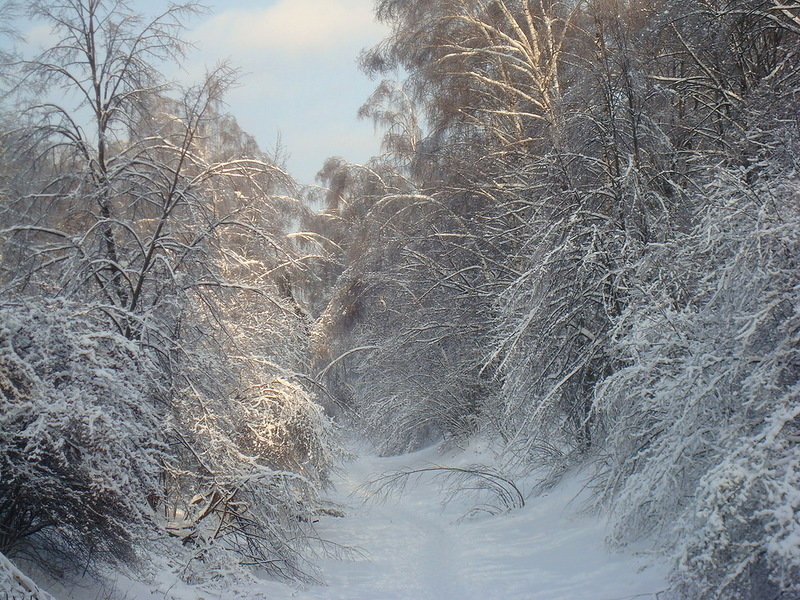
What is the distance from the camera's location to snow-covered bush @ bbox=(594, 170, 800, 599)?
4121mm

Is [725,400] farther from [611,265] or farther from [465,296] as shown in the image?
[465,296]

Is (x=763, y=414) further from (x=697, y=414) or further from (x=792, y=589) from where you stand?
(x=792, y=589)

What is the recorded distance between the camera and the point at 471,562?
27.9ft

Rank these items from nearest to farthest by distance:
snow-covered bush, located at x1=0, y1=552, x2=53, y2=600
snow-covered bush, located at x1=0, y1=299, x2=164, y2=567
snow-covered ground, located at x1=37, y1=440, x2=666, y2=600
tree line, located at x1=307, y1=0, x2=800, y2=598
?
snow-covered bush, located at x1=0, y1=552, x2=53, y2=600, tree line, located at x1=307, y1=0, x2=800, y2=598, snow-covered bush, located at x1=0, y1=299, x2=164, y2=567, snow-covered ground, located at x1=37, y1=440, x2=666, y2=600

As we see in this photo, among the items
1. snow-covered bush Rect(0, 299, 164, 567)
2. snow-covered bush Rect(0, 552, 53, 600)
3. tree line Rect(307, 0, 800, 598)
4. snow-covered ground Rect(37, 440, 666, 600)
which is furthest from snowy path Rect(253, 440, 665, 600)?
snow-covered bush Rect(0, 552, 53, 600)

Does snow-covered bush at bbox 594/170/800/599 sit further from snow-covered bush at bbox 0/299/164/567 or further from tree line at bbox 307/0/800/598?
snow-covered bush at bbox 0/299/164/567

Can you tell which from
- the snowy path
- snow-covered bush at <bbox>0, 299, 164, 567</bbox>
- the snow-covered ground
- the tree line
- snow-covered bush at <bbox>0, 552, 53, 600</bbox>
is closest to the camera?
snow-covered bush at <bbox>0, 552, 53, 600</bbox>

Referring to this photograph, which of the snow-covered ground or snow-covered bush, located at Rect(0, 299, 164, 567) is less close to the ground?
snow-covered bush, located at Rect(0, 299, 164, 567)

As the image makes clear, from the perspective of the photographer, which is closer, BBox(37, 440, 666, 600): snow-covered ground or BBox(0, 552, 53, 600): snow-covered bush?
BBox(0, 552, 53, 600): snow-covered bush

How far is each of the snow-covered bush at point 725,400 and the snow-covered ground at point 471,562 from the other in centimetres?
59

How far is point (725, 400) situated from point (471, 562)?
4512 millimetres

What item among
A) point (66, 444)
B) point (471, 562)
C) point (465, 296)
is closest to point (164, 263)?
point (66, 444)

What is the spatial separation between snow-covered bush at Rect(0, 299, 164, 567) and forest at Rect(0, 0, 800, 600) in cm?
3

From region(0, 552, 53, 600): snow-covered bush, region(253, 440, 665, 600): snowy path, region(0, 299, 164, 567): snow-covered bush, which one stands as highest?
region(0, 299, 164, 567): snow-covered bush
